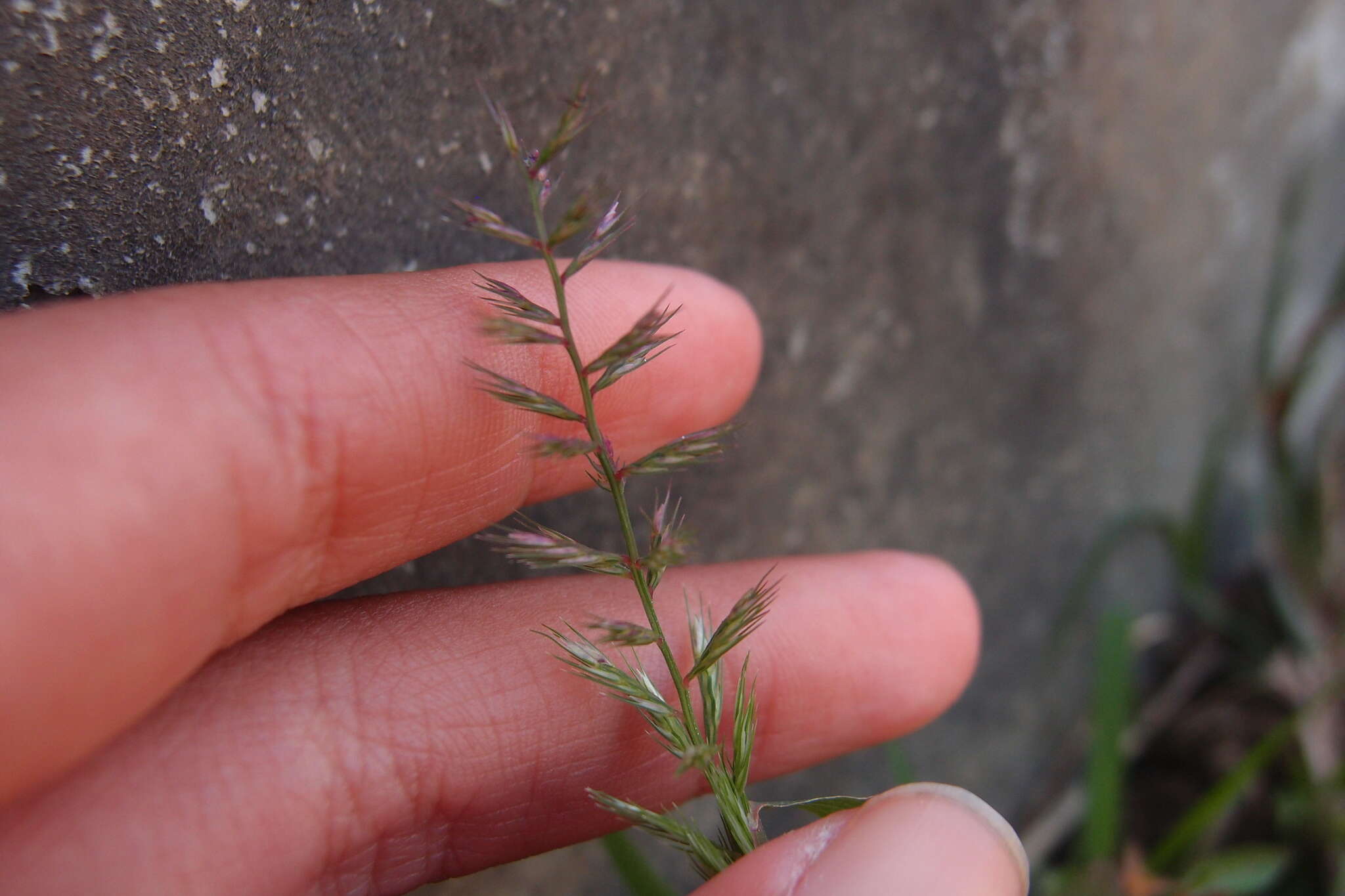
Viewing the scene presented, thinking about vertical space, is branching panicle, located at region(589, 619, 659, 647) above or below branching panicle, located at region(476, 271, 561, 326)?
below

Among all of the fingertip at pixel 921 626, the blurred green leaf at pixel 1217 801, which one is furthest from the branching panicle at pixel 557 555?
the blurred green leaf at pixel 1217 801

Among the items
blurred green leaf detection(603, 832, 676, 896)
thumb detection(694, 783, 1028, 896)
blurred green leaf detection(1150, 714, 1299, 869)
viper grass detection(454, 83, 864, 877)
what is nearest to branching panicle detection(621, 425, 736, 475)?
viper grass detection(454, 83, 864, 877)

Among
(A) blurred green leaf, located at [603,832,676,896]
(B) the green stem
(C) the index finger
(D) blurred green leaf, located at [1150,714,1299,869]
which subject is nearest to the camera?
(C) the index finger

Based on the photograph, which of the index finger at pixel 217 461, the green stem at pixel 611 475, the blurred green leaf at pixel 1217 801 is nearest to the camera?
the index finger at pixel 217 461

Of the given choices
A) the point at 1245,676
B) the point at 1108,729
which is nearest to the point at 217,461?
the point at 1108,729

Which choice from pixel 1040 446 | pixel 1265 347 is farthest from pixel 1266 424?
pixel 1040 446

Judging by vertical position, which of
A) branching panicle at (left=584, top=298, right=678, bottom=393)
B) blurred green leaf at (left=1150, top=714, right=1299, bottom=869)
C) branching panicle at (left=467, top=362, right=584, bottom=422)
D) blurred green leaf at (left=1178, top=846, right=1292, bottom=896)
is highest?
branching panicle at (left=584, top=298, right=678, bottom=393)

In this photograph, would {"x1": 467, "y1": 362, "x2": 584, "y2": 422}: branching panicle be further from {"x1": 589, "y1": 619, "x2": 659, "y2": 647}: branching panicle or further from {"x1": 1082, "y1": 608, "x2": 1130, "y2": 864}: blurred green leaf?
{"x1": 1082, "y1": 608, "x2": 1130, "y2": 864}: blurred green leaf

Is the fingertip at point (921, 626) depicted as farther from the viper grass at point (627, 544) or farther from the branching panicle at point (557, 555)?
the branching panicle at point (557, 555)
